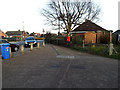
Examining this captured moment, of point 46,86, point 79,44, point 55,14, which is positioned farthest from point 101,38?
point 46,86

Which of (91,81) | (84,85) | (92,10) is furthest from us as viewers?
(92,10)

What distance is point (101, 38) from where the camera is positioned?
1689 centimetres

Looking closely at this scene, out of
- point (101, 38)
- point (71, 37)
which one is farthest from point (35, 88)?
point (101, 38)

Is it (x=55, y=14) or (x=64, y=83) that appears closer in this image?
(x=64, y=83)

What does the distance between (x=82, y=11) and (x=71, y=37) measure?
8.09 m

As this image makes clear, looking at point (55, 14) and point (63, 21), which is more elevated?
point (55, 14)

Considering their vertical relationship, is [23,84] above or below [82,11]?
below

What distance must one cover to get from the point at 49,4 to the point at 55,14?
228 cm

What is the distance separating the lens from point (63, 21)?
884 inches

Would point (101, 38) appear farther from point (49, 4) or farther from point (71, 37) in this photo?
point (49, 4)

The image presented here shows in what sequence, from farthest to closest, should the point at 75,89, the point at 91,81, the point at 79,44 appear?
the point at 79,44
the point at 91,81
the point at 75,89

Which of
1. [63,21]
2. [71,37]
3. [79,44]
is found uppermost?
[63,21]

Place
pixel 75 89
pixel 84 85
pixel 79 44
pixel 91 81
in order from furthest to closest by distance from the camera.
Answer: pixel 79 44 → pixel 91 81 → pixel 84 85 → pixel 75 89

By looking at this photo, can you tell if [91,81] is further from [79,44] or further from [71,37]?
[71,37]
